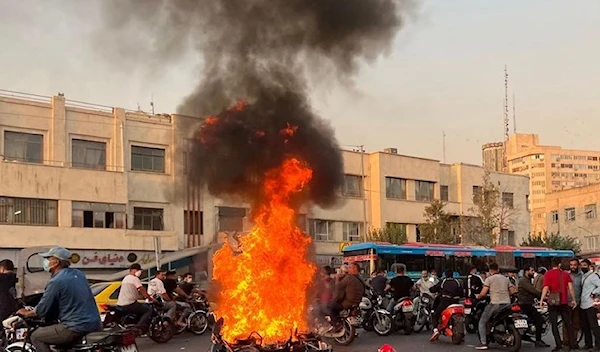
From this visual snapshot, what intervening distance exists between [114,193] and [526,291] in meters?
25.4

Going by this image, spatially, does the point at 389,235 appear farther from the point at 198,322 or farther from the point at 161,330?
the point at 161,330

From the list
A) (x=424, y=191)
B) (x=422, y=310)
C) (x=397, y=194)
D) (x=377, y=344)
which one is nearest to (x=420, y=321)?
(x=422, y=310)

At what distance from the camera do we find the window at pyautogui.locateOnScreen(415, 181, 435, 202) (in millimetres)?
48844

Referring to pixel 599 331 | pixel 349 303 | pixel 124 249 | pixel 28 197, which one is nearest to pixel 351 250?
pixel 124 249

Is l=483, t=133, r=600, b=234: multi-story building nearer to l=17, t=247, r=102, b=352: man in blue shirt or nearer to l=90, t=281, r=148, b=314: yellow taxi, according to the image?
l=90, t=281, r=148, b=314: yellow taxi

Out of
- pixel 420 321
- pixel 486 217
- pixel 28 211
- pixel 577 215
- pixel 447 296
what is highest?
pixel 28 211

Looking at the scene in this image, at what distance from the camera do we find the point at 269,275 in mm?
10273

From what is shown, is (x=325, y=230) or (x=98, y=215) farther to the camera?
(x=325, y=230)

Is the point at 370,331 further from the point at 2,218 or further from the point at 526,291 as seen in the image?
the point at 2,218

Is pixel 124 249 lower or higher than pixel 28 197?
lower

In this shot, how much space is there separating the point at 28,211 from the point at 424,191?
2772 centimetres

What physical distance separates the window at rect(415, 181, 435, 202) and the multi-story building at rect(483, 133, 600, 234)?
93.3m

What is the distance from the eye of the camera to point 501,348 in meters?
12.6

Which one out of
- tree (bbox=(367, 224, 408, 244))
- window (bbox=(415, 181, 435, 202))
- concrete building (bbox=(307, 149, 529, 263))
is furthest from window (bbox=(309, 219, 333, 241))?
window (bbox=(415, 181, 435, 202))
